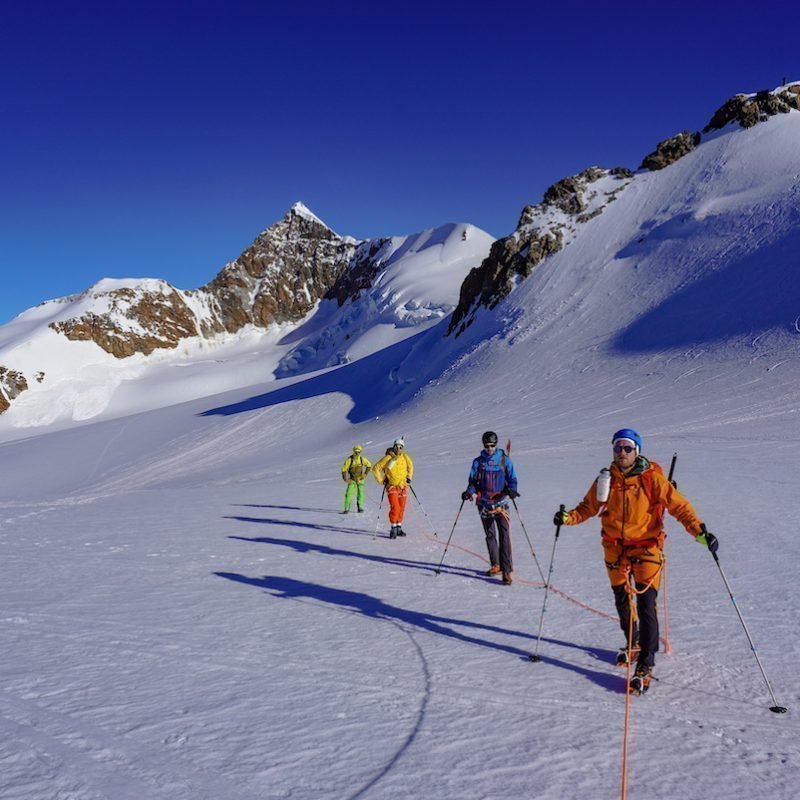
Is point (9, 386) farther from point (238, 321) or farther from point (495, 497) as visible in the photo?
point (495, 497)

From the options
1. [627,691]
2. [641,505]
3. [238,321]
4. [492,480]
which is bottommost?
[627,691]

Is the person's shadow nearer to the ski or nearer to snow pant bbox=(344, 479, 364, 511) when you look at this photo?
the ski

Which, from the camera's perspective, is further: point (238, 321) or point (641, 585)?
point (238, 321)

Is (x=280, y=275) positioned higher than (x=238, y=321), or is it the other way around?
(x=280, y=275)

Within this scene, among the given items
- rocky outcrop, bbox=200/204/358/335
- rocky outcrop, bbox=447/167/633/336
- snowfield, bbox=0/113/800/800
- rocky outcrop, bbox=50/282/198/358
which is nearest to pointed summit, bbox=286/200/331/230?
rocky outcrop, bbox=200/204/358/335

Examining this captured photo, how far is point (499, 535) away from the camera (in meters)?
8.17

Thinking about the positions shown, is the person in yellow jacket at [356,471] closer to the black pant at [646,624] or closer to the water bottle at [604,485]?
the water bottle at [604,485]

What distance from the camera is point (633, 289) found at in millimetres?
40719

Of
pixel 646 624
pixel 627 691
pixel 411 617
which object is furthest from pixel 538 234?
pixel 627 691

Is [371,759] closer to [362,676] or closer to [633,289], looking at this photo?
[362,676]

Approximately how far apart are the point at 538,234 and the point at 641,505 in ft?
163

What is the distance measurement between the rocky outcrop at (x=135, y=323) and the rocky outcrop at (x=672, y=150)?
329 feet

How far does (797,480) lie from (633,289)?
97.8 ft

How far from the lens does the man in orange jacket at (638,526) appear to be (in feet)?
16.5
